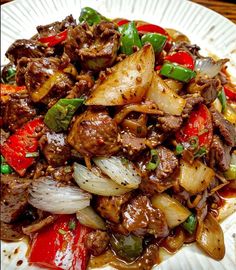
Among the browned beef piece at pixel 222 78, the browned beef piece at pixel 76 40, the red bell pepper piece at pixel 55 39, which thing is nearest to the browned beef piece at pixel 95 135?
the browned beef piece at pixel 76 40

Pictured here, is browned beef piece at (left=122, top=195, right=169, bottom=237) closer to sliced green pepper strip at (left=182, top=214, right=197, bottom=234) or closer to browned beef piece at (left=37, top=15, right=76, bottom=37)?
sliced green pepper strip at (left=182, top=214, right=197, bottom=234)

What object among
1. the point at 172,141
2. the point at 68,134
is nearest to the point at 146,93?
the point at 172,141

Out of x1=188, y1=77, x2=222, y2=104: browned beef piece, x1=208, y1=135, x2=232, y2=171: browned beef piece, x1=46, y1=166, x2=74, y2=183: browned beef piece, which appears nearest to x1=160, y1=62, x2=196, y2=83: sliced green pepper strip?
x1=188, y1=77, x2=222, y2=104: browned beef piece

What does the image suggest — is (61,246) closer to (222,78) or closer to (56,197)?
(56,197)

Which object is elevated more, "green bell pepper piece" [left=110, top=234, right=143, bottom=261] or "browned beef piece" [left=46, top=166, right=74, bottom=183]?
"browned beef piece" [left=46, top=166, right=74, bottom=183]

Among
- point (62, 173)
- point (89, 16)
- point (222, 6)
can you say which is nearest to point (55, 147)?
point (62, 173)

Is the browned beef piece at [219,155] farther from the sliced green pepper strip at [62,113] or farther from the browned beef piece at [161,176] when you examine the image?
the sliced green pepper strip at [62,113]

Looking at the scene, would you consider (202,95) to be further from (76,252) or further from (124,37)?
(76,252)

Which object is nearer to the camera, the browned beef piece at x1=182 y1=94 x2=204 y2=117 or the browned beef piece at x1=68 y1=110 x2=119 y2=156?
the browned beef piece at x1=68 y1=110 x2=119 y2=156
